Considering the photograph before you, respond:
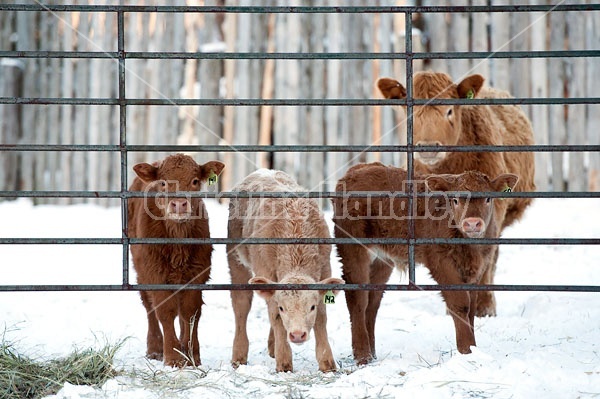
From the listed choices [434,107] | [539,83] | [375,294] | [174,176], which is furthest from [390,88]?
[539,83]

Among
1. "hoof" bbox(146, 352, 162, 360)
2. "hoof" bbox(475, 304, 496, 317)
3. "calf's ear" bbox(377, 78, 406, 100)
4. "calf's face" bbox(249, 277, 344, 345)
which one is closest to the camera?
"calf's face" bbox(249, 277, 344, 345)

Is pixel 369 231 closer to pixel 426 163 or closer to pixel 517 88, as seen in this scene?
pixel 426 163

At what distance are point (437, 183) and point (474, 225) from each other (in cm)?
48

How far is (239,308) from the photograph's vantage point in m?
6.07

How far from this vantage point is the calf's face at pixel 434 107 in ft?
22.7

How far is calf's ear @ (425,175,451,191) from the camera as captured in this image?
18.4ft

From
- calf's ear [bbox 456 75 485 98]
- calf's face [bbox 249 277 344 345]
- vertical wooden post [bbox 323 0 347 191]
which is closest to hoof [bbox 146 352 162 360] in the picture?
calf's face [bbox 249 277 344 345]

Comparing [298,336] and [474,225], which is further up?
[474,225]

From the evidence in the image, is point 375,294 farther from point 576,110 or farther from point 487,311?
point 576,110

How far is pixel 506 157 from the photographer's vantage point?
27.1 feet

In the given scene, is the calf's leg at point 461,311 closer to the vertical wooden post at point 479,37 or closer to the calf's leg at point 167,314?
the calf's leg at point 167,314

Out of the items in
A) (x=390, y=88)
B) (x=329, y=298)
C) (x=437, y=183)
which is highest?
(x=390, y=88)

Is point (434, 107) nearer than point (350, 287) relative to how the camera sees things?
No

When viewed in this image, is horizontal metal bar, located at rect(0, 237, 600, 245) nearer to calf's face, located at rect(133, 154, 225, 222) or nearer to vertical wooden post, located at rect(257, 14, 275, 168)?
calf's face, located at rect(133, 154, 225, 222)
